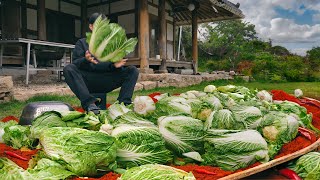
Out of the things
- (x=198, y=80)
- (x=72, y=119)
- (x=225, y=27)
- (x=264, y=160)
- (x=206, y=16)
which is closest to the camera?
(x=264, y=160)

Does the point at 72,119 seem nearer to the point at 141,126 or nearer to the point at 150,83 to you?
the point at 141,126

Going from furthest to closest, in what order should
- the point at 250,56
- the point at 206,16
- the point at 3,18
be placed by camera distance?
the point at 250,56, the point at 206,16, the point at 3,18

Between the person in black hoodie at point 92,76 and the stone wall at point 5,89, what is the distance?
2.75 metres

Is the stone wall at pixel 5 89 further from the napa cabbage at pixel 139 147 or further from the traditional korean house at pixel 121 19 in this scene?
the napa cabbage at pixel 139 147

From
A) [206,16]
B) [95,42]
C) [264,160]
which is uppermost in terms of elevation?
[206,16]

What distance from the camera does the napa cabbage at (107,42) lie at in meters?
4.15

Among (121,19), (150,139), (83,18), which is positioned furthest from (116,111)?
(83,18)

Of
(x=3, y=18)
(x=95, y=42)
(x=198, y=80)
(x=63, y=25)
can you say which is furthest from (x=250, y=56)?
(x=95, y=42)

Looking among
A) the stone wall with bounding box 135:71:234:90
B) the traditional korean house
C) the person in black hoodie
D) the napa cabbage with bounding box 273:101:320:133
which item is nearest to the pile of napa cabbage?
the napa cabbage with bounding box 273:101:320:133

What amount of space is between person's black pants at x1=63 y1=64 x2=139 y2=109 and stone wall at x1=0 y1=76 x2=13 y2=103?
2861 millimetres

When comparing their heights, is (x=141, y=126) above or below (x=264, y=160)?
above

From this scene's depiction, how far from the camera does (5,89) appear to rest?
21.7 feet

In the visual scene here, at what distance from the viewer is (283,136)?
302 cm

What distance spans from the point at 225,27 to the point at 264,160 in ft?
99.7
